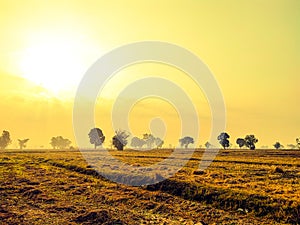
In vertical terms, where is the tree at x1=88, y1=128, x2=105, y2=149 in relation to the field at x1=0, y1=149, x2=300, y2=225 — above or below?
above

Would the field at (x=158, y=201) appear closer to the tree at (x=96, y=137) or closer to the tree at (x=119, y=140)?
the tree at (x=119, y=140)

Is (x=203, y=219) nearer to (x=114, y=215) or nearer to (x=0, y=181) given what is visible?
(x=114, y=215)

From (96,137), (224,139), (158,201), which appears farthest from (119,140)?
(158,201)

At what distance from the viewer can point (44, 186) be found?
115 feet

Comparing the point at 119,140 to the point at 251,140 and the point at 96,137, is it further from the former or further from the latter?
the point at 251,140

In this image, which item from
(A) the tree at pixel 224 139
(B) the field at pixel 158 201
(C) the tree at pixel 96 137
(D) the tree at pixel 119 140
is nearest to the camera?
(B) the field at pixel 158 201

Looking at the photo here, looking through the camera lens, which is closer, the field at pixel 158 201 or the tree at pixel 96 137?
the field at pixel 158 201

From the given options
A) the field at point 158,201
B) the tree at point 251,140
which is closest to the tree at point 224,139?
the tree at point 251,140

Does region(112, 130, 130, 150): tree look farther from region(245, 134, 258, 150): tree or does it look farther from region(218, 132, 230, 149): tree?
region(245, 134, 258, 150): tree

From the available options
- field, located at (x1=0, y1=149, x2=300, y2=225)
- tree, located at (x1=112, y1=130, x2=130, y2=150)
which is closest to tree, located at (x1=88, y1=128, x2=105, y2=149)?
tree, located at (x1=112, y1=130, x2=130, y2=150)

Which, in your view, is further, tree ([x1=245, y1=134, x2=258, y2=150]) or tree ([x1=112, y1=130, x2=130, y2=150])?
tree ([x1=245, y1=134, x2=258, y2=150])

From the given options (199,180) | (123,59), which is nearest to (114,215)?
(199,180)

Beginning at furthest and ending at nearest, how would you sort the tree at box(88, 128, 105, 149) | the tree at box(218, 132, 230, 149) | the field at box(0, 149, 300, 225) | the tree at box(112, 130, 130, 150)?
the tree at box(218, 132, 230, 149) → the tree at box(88, 128, 105, 149) → the tree at box(112, 130, 130, 150) → the field at box(0, 149, 300, 225)

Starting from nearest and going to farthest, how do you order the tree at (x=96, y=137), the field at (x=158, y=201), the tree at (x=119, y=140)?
the field at (x=158, y=201) < the tree at (x=119, y=140) < the tree at (x=96, y=137)
